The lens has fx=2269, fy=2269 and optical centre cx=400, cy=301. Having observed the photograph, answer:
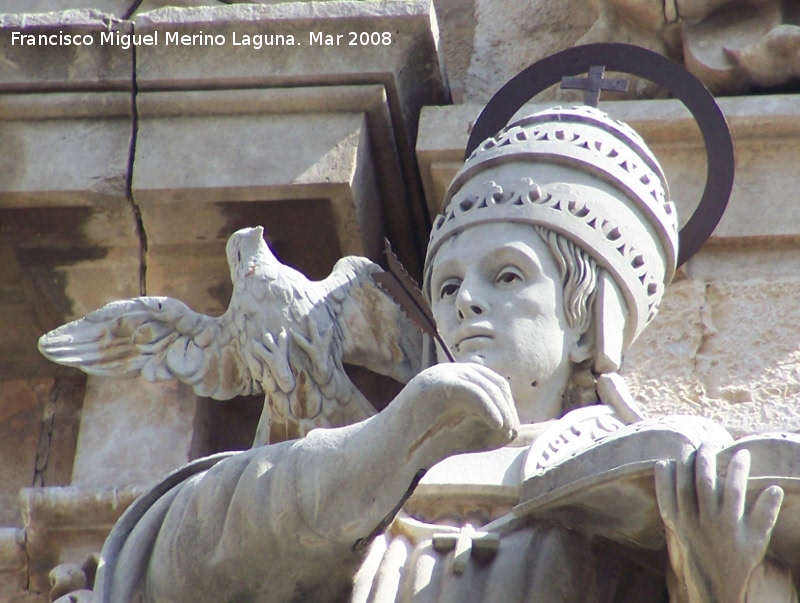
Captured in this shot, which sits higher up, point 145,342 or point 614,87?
point 614,87

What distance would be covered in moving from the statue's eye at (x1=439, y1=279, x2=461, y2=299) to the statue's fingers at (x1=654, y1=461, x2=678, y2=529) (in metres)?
0.72

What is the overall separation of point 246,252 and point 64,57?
63cm

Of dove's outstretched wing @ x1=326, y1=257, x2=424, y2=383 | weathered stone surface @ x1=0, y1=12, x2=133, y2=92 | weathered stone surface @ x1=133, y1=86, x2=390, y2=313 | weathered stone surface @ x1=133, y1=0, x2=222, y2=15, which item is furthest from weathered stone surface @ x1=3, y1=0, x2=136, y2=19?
dove's outstretched wing @ x1=326, y1=257, x2=424, y2=383

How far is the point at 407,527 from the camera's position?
2715 mm

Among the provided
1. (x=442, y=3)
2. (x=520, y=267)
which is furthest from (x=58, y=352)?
(x=442, y=3)

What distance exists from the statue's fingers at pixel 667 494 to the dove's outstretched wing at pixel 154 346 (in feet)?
3.73

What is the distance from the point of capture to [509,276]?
2.98 meters

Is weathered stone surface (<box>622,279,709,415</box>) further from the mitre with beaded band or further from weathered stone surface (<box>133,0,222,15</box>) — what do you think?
weathered stone surface (<box>133,0,222,15</box>)

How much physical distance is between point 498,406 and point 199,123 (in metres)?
1.54

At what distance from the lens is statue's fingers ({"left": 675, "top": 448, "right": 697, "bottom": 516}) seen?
91.4 inches

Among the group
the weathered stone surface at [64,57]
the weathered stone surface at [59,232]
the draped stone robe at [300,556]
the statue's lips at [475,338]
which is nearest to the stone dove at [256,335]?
the weathered stone surface at [59,232]

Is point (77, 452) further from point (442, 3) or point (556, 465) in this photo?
point (442, 3)

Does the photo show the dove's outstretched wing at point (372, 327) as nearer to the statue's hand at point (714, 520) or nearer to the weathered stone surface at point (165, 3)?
the weathered stone surface at point (165, 3)

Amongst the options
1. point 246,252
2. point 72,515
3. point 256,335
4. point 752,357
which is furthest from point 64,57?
point 752,357
